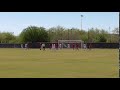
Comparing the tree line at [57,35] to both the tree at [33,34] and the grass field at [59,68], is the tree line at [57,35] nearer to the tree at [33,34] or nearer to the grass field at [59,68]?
the tree at [33,34]

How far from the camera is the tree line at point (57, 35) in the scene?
269 feet

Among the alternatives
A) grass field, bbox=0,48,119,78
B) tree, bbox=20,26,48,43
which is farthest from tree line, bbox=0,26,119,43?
grass field, bbox=0,48,119,78

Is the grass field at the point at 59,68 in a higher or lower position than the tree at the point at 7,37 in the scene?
lower

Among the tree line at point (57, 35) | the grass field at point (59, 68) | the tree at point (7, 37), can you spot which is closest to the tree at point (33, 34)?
the tree line at point (57, 35)

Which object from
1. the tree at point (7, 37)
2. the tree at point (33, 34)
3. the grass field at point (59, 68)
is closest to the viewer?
the grass field at point (59, 68)

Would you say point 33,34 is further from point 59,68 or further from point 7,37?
point 59,68

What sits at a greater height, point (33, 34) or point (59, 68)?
point (33, 34)

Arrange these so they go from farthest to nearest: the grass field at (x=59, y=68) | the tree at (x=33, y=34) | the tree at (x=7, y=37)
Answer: the tree at (x=7, y=37) → the tree at (x=33, y=34) → the grass field at (x=59, y=68)

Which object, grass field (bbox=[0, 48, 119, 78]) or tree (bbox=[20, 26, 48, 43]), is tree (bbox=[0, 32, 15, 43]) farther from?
grass field (bbox=[0, 48, 119, 78])

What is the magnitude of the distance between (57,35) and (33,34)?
21452mm

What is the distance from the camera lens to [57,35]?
102 m

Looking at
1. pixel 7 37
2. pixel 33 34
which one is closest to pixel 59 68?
pixel 33 34
